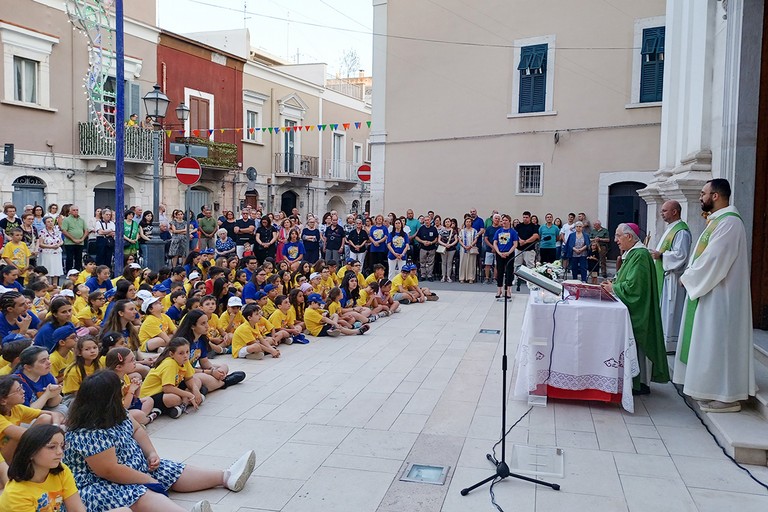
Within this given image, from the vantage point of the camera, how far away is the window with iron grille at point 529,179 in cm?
1756

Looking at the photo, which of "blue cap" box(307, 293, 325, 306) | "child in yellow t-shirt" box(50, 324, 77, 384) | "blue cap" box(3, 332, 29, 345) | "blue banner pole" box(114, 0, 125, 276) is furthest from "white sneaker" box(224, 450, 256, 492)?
"blue banner pole" box(114, 0, 125, 276)

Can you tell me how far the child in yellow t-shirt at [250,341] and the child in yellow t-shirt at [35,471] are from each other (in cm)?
477

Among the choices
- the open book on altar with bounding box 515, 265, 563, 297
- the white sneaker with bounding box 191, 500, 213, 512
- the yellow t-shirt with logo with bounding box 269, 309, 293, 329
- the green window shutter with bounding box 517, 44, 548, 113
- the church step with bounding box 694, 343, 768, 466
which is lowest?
the white sneaker with bounding box 191, 500, 213, 512

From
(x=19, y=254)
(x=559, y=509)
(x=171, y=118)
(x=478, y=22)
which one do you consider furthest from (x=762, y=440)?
(x=171, y=118)

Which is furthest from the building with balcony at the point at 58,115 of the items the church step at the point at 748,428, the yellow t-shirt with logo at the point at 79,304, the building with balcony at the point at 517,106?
the church step at the point at 748,428

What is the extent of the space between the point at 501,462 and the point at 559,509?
0.52m

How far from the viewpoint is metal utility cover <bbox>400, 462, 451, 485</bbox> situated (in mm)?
4609

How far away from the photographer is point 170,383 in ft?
19.3

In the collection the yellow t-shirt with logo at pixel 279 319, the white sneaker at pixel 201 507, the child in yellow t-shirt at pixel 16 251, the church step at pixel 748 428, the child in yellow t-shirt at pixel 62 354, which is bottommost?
the white sneaker at pixel 201 507

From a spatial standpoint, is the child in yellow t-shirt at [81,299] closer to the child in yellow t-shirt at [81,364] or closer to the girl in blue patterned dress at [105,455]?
the child in yellow t-shirt at [81,364]

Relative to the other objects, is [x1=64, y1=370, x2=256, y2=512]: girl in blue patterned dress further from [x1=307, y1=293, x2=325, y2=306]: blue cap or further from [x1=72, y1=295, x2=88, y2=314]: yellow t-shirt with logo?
[x1=307, y1=293, x2=325, y2=306]: blue cap

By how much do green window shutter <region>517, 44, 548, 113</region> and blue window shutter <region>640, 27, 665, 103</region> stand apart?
95.8 inches

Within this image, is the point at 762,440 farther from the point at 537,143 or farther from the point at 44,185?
the point at 44,185

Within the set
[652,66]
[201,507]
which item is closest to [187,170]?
[201,507]
